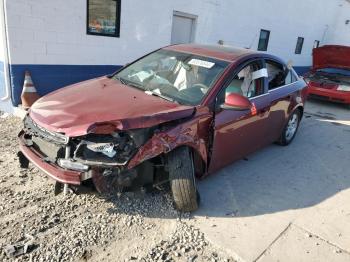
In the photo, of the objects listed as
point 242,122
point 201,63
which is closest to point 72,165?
point 201,63

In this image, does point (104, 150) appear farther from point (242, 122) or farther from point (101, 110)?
point (242, 122)

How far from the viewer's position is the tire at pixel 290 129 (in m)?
5.70

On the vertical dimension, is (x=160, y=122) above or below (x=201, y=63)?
below

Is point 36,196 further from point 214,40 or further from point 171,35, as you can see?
point 214,40

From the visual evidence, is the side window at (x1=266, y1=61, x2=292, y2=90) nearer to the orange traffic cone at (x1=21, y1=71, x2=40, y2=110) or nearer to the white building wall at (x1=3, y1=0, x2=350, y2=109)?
the white building wall at (x1=3, y1=0, x2=350, y2=109)

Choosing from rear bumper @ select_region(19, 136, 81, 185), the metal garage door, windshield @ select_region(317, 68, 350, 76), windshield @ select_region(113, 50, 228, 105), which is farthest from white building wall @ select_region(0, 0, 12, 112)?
windshield @ select_region(317, 68, 350, 76)

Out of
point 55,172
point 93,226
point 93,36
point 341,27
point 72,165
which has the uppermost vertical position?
point 341,27

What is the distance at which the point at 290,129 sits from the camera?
5.92 metres

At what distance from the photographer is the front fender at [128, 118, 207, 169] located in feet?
9.80

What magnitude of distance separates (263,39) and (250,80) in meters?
8.99

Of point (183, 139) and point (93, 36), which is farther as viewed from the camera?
point (93, 36)

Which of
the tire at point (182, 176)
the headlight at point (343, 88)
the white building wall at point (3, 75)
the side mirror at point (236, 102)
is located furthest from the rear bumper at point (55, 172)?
the headlight at point (343, 88)

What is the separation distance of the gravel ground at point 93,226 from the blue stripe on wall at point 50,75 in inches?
99.6

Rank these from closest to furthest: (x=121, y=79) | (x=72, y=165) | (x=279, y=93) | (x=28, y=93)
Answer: (x=72, y=165) → (x=121, y=79) → (x=279, y=93) → (x=28, y=93)
